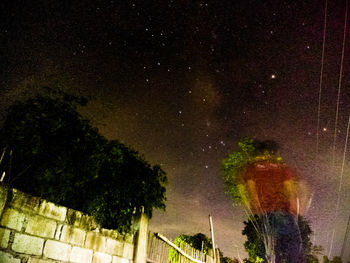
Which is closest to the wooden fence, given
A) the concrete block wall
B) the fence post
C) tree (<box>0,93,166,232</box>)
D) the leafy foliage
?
the fence post

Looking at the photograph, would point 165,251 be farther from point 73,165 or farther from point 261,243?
point 261,243

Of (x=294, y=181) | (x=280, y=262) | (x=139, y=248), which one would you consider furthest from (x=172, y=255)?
(x=280, y=262)

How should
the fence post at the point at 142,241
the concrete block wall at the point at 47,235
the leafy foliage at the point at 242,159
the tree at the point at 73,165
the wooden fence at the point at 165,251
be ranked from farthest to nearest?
the leafy foliage at the point at 242,159 → the wooden fence at the point at 165,251 → the fence post at the point at 142,241 → the tree at the point at 73,165 → the concrete block wall at the point at 47,235

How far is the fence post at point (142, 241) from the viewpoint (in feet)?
18.4

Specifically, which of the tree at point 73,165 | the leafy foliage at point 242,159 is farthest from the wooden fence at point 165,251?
the leafy foliage at point 242,159

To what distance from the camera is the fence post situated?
5602mm

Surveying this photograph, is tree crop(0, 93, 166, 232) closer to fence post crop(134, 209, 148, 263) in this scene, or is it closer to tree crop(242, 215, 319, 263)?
fence post crop(134, 209, 148, 263)

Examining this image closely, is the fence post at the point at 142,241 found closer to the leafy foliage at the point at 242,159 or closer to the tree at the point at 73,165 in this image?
the tree at the point at 73,165

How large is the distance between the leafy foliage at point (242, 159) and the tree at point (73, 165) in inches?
720

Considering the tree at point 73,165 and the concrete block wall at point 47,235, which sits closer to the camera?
the concrete block wall at point 47,235

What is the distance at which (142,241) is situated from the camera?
5.75 m

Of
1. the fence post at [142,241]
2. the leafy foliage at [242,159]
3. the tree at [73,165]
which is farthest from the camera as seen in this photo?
the leafy foliage at [242,159]

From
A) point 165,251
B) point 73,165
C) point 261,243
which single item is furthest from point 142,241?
point 261,243

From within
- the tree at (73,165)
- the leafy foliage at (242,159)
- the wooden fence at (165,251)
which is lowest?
the wooden fence at (165,251)
